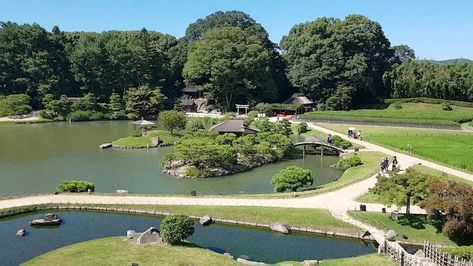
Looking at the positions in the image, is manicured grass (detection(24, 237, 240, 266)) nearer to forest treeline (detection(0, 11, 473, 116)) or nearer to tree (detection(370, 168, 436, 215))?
tree (detection(370, 168, 436, 215))

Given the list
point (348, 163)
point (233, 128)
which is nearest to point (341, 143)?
point (348, 163)

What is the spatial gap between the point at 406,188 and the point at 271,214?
7303 millimetres

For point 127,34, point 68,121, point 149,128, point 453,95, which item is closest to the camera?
point 149,128

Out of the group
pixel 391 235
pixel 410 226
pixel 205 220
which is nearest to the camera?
pixel 391 235

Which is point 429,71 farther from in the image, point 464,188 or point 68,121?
point 464,188

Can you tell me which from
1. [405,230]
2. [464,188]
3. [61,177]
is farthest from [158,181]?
[464,188]

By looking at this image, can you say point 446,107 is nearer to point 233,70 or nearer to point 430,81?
point 430,81

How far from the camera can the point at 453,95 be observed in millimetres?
81938

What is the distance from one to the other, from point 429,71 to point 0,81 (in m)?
73.9

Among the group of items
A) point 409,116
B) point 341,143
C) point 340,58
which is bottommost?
point 341,143

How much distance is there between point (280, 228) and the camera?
83.9 ft

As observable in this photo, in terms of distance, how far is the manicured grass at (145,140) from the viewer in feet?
174

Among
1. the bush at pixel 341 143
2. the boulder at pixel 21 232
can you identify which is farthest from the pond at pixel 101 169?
the boulder at pixel 21 232

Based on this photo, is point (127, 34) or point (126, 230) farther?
point (127, 34)
